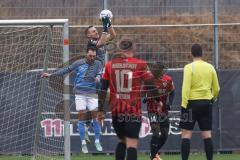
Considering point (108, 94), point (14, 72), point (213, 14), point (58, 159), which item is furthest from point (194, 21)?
point (108, 94)

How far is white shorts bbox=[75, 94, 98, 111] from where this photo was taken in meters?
16.8

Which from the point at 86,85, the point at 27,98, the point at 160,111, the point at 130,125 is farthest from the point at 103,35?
the point at 130,125

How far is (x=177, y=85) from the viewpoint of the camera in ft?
61.6

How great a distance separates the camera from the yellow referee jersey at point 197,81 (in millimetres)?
13727

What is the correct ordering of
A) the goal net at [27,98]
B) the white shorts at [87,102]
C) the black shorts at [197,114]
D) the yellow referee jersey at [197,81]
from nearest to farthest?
the yellow referee jersey at [197,81]
the black shorts at [197,114]
the goal net at [27,98]
the white shorts at [87,102]

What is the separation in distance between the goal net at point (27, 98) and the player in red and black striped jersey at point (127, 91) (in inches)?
115

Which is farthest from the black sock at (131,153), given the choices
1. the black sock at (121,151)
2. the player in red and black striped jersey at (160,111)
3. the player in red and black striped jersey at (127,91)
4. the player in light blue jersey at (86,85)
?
the player in light blue jersey at (86,85)

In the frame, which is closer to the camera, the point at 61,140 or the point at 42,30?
the point at 42,30

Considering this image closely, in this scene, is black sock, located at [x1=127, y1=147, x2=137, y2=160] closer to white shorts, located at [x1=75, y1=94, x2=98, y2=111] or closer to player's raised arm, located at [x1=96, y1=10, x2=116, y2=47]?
player's raised arm, located at [x1=96, y1=10, x2=116, y2=47]

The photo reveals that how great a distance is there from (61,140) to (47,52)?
2.79m

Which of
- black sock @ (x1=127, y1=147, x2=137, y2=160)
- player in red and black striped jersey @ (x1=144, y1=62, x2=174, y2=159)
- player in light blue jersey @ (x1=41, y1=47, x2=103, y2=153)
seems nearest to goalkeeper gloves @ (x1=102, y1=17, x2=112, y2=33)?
player in light blue jersey @ (x1=41, y1=47, x2=103, y2=153)

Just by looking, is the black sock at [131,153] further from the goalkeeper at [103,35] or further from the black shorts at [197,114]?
the goalkeeper at [103,35]

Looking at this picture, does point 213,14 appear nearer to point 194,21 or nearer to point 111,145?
point 194,21

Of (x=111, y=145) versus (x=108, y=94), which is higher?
(x=108, y=94)
